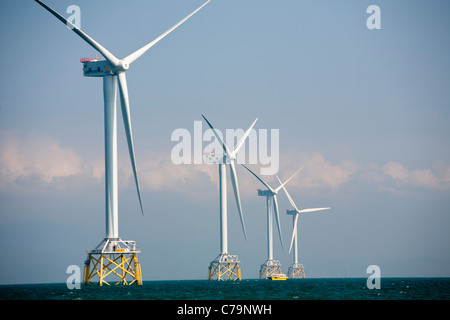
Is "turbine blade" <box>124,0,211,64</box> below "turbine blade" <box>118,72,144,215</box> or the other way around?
the other way around

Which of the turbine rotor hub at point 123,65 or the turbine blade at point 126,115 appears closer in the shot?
the turbine blade at point 126,115

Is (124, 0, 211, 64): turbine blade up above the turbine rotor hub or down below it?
above

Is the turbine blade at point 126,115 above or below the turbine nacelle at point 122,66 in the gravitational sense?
below

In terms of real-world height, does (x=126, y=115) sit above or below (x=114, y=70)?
below

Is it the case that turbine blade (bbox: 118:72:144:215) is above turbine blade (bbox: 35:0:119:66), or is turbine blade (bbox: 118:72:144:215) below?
below

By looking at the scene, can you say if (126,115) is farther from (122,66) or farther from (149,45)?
(149,45)

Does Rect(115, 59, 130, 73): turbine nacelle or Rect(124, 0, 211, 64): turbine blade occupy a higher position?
Rect(124, 0, 211, 64): turbine blade

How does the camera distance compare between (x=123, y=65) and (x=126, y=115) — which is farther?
(x=123, y=65)

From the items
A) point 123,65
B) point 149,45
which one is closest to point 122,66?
point 123,65

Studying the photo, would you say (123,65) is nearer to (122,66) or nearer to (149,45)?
(122,66)

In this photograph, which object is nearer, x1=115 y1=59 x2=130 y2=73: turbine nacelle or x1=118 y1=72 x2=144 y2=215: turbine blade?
x1=118 y1=72 x2=144 y2=215: turbine blade

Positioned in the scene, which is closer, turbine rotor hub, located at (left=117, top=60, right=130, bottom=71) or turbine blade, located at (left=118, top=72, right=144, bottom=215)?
turbine blade, located at (left=118, top=72, right=144, bottom=215)
